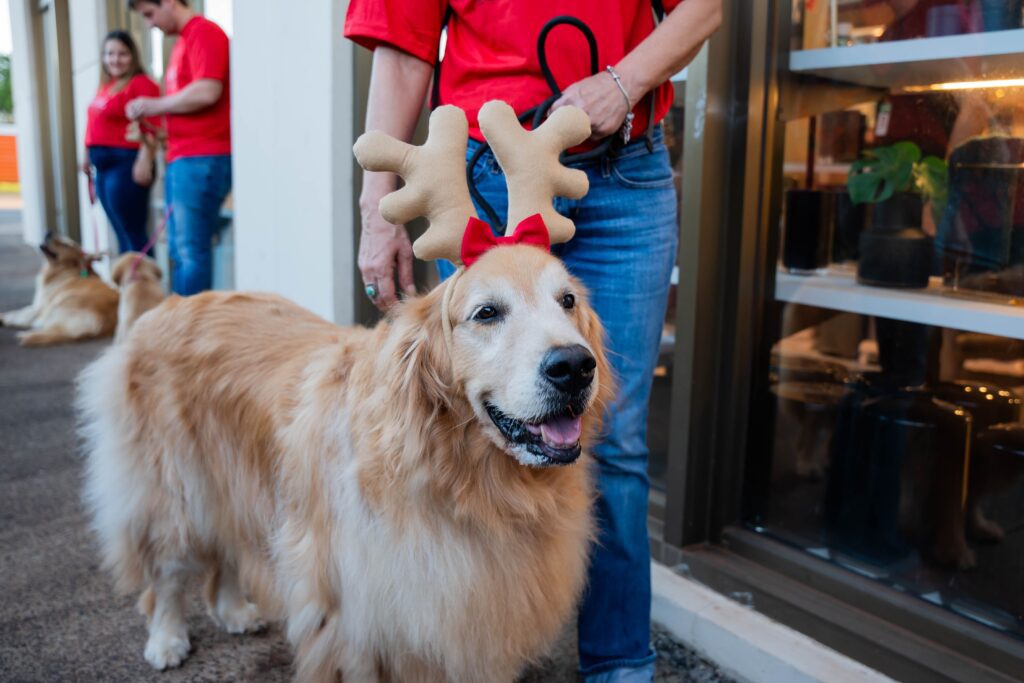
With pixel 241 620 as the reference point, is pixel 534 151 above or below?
above

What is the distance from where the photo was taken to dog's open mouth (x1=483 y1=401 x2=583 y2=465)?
173 cm

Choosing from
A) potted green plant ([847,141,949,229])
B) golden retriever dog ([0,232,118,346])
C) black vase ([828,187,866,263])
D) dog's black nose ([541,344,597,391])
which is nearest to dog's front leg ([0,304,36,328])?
golden retriever dog ([0,232,118,346])

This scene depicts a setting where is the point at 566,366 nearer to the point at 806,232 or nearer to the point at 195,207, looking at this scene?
the point at 806,232

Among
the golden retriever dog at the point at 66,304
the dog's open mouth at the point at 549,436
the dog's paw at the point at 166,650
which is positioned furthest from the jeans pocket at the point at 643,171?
the golden retriever dog at the point at 66,304

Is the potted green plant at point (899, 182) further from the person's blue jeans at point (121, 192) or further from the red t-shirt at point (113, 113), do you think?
the person's blue jeans at point (121, 192)

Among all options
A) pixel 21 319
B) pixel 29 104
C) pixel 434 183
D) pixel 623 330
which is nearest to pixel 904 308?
pixel 623 330

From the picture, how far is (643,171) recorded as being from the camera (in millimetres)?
2145

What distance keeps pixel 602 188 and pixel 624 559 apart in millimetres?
976

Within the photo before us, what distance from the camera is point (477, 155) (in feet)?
6.68

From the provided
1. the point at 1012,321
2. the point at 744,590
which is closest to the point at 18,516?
the point at 744,590

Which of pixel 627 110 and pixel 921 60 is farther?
pixel 921 60

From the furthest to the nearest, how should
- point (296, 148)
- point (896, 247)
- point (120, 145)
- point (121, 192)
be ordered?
point (121, 192)
point (120, 145)
point (296, 148)
point (896, 247)

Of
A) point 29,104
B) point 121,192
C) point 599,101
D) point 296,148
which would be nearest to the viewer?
point 599,101

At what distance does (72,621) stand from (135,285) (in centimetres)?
352
